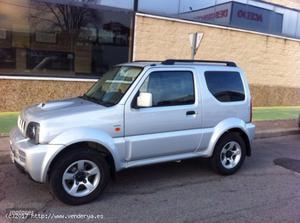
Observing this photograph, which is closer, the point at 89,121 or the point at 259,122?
the point at 89,121

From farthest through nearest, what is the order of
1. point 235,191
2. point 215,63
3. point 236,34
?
point 236,34 < point 215,63 < point 235,191

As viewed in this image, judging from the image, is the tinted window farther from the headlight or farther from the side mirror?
the headlight

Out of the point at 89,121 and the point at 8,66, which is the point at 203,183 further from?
the point at 8,66

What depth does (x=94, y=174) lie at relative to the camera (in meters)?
4.65

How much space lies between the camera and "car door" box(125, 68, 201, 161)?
193 inches

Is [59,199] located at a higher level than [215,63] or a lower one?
lower

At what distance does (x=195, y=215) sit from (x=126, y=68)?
242 cm

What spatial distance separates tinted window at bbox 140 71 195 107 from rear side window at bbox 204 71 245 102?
1.28 ft

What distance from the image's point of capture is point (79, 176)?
4566 mm

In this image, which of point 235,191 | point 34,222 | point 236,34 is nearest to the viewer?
point 34,222

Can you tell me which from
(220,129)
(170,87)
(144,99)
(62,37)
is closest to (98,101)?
(144,99)

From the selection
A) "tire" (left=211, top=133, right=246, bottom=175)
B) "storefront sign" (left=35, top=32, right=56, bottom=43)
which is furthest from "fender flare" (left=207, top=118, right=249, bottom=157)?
"storefront sign" (left=35, top=32, right=56, bottom=43)

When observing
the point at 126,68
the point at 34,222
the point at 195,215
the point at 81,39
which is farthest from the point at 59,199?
the point at 81,39

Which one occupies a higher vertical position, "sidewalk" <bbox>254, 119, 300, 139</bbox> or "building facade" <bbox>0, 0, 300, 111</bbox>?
"building facade" <bbox>0, 0, 300, 111</bbox>
